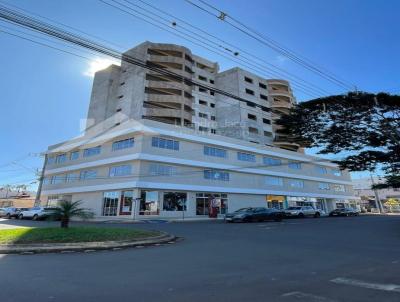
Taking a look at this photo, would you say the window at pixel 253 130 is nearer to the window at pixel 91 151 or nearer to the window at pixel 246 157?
the window at pixel 246 157

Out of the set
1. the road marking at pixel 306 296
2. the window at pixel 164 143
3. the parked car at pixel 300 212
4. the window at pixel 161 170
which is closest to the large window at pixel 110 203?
the window at pixel 161 170

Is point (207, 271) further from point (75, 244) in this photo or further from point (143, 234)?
point (143, 234)

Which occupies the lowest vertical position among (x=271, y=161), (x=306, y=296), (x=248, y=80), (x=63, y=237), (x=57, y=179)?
(x=306, y=296)

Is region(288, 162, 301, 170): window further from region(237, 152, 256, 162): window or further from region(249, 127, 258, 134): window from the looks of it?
region(249, 127, 258, 134): window

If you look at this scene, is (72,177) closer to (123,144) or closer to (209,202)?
(123,144)

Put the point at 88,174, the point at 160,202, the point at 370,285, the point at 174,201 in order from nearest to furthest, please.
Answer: the point at 370,285 → the point at 160,202 → the point at 174,201 → the point at 88,174

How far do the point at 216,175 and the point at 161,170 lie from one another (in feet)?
27.5

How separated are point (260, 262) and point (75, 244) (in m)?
6.37

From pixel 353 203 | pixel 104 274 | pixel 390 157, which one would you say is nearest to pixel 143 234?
pixel 104 274

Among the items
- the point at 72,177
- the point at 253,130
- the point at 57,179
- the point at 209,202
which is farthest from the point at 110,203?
the point at 253,130

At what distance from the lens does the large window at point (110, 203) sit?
3309 cm

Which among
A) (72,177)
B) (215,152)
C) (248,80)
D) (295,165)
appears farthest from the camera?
(248,80)

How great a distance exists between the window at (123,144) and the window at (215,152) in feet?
31.7

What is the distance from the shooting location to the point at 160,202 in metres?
32.2
